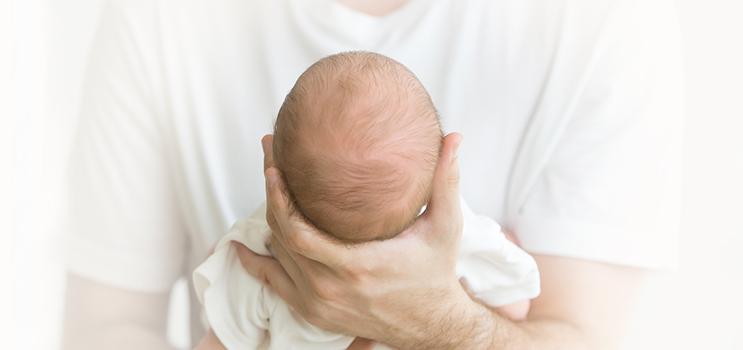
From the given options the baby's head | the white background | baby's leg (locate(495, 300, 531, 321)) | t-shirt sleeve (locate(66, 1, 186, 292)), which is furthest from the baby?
the white background

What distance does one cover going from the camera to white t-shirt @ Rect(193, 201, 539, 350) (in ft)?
3.55

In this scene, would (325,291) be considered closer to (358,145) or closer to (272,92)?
(358,145)

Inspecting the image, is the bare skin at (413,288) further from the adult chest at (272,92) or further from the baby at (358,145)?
the adult chest at (272,92)

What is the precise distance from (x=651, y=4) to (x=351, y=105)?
57 centimetres

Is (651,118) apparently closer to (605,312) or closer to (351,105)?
(605,312)

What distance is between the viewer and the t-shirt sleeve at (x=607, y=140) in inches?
47.5

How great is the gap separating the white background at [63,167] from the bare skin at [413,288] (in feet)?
1.28

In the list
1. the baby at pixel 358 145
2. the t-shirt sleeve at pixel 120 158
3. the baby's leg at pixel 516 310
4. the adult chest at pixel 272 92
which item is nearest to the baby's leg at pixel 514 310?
the baby's leg at pixel 516 310

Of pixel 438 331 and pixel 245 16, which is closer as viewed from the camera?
pixel 438 331

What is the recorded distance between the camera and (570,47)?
1218 millimetres

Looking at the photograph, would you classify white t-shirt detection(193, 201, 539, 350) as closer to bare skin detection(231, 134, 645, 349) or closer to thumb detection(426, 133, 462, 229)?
bare skin detection(231, 134, 645, 349)

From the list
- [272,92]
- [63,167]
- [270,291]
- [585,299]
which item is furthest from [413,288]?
[63,167]

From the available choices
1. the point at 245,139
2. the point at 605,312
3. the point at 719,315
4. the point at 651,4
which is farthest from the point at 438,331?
the point at 719,315

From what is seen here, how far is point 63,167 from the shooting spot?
139 centimetres
